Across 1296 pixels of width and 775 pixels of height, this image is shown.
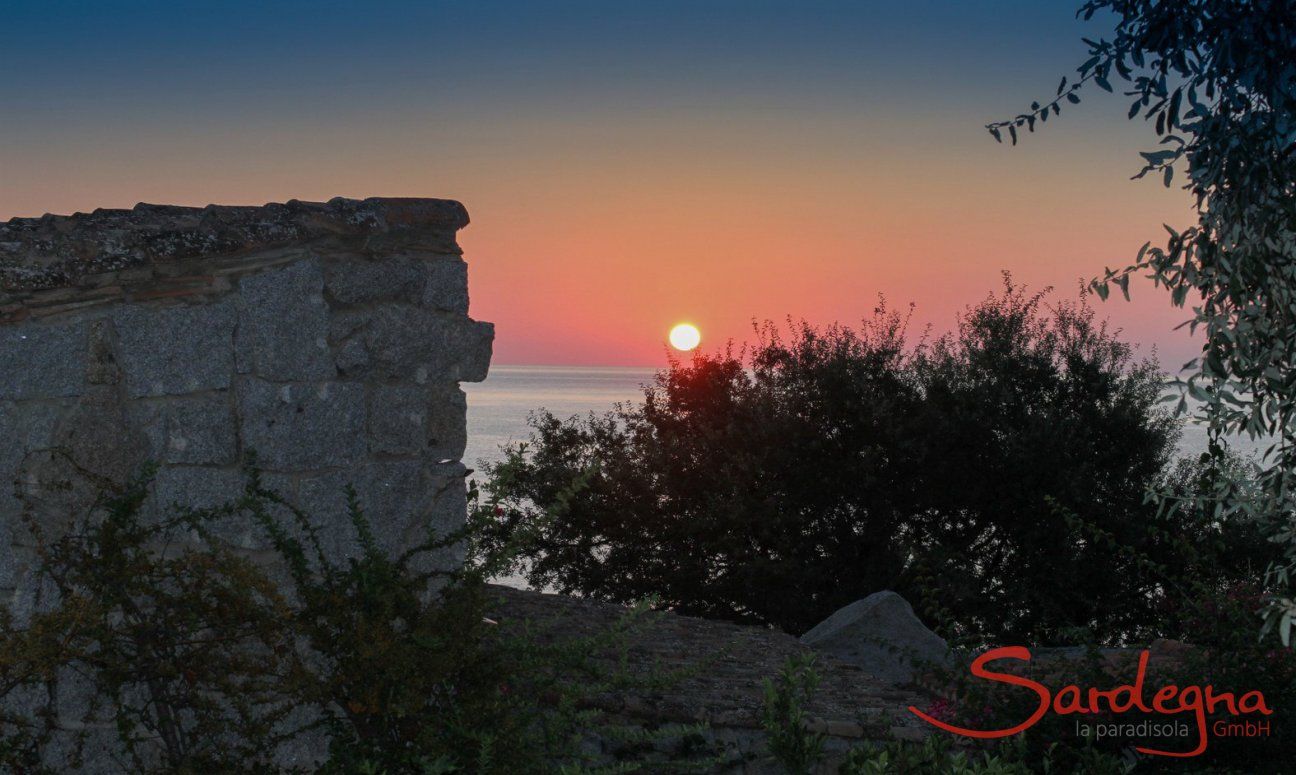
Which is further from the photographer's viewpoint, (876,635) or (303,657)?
(876,635)

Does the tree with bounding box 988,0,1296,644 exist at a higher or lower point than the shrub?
higher

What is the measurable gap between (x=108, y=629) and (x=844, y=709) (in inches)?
122

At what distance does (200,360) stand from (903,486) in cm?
942

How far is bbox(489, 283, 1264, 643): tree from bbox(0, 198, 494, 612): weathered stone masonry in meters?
7.41

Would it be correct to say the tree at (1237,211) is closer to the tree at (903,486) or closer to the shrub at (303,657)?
the shrub at (303,657)

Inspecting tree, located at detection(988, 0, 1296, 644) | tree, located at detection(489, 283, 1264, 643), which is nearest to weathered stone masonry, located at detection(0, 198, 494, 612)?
tree, located at detection(988, 0, 1296, 644)

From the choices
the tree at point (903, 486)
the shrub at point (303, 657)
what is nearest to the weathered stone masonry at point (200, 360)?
the shrub at point (303, 657)

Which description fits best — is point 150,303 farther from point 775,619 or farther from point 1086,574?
point 1086,574

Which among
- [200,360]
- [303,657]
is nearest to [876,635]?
[303,657]

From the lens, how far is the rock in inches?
329

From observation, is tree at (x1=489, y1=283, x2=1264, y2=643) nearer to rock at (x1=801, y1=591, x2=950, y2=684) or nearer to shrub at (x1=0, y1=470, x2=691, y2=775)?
rock at (x1=801, y1=591, x2=950, y2=684)

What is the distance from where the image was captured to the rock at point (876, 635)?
837 cm

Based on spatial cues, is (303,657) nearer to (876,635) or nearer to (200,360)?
(200,360)

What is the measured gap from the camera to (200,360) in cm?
422
